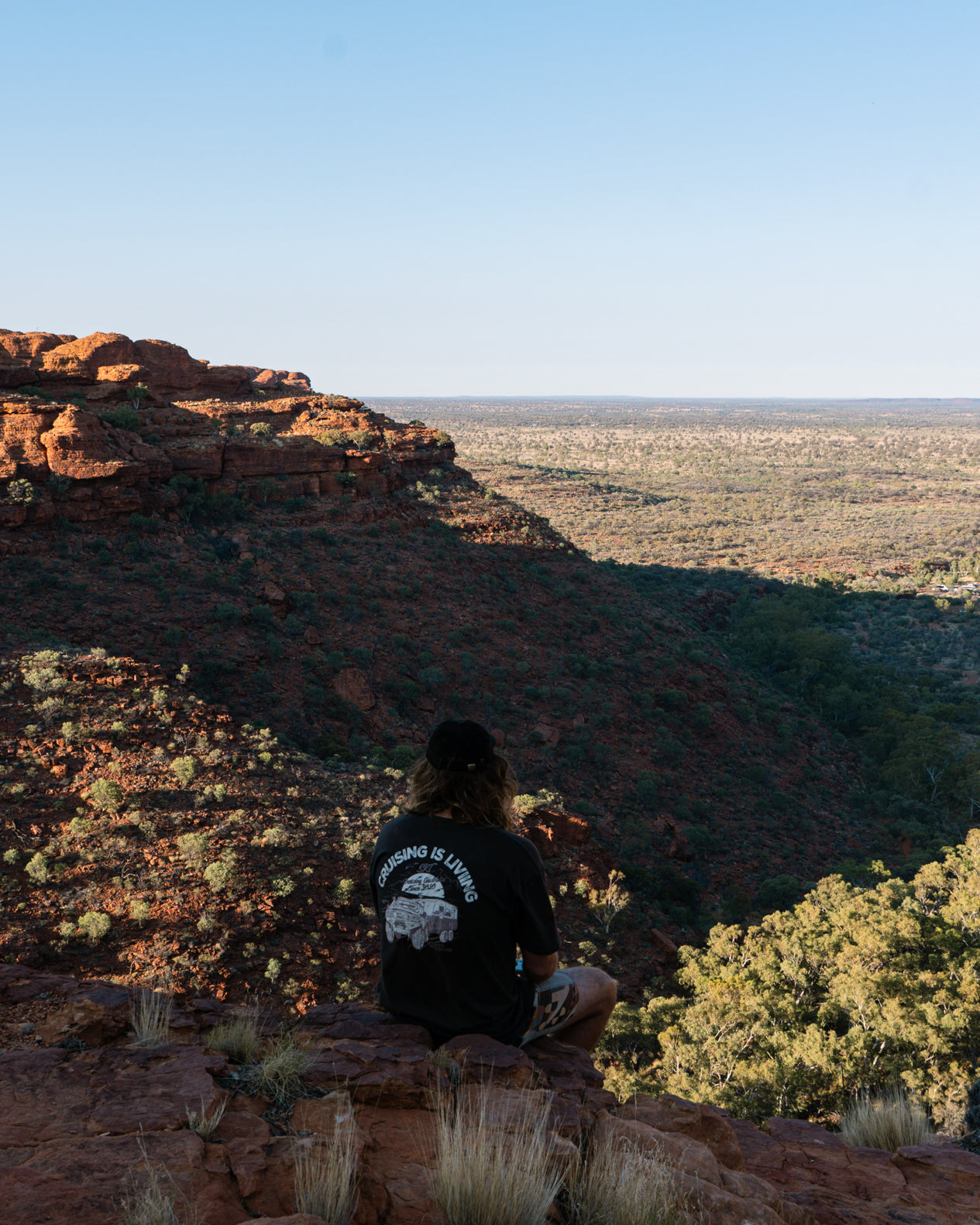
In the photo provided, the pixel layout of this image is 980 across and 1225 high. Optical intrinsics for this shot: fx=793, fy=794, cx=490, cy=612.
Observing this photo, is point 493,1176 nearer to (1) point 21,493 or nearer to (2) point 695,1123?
(2) point 695,1123

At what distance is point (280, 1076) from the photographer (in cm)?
321

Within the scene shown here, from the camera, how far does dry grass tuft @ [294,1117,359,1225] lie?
8.08 feet

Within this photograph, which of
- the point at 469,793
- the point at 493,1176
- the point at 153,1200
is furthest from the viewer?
the point at 469,793

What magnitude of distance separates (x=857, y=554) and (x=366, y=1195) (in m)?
62.2

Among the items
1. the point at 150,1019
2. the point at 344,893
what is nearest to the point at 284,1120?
the point at 150,1019

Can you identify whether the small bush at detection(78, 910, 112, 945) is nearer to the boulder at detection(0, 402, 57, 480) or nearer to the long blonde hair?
the long blonde hair

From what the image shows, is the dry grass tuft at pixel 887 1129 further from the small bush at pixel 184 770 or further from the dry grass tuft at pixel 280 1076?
the small bush at pixel 184 770

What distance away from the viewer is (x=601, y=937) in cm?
1266

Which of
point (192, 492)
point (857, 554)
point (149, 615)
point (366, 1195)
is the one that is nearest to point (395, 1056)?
point (366, 1195)

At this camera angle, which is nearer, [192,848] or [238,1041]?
[238,1041]

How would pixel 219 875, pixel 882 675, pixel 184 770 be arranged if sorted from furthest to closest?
pixel 882 675
pixel 184 770
pixel 219 875

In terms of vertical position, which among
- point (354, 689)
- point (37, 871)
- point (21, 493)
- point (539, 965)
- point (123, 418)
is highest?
point (123, 418)

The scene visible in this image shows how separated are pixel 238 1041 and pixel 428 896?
1.15 meters

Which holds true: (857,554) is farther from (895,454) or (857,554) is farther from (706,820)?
(895,454)
